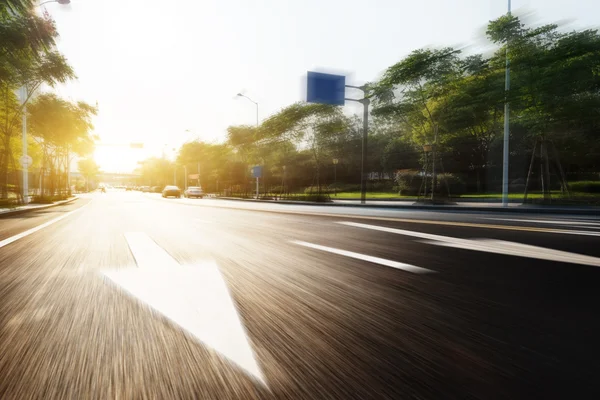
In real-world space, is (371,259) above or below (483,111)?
below

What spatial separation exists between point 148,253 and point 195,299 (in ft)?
7.87

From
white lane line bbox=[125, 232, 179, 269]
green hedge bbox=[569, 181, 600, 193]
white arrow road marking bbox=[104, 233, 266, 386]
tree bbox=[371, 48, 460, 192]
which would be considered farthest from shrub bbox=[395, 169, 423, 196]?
white arrow road marking bbox=[104, 233, 266, 386]

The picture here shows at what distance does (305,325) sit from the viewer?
231 centimetres

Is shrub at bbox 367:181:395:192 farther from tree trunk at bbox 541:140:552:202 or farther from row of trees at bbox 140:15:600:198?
tree trunk at bbox 541:140:552:202

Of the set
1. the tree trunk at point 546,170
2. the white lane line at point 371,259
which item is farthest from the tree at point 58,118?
the tree trunk at point 546,170

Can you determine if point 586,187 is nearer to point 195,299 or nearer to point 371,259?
point 371,259

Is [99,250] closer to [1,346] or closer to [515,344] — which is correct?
[1,346]

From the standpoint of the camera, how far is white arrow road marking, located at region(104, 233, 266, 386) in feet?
6.72

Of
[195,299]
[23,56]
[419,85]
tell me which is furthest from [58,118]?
[195,299]

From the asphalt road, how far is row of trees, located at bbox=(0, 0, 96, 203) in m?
10.0

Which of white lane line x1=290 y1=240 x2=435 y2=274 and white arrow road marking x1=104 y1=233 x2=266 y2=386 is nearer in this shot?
white arrow road marking x1=104 y1=233 x2=266 y2=386

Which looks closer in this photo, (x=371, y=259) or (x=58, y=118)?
(x=371, y=259)

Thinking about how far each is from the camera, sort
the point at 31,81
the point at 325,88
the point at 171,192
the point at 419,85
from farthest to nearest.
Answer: the point at 171,192 < the point at 419,85 < the point at 31,81 < the point at 325,88

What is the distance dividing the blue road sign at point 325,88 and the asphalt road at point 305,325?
1842cm
